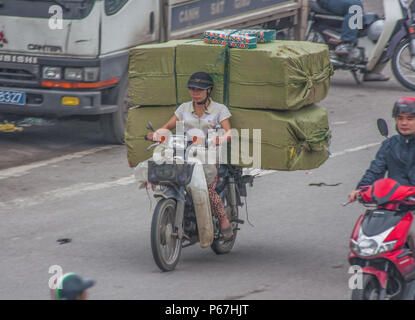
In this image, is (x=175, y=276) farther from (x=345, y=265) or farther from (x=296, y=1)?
(x=296, y=1)

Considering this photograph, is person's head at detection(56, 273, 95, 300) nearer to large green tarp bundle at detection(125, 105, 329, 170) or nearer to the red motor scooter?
the red motor scooter

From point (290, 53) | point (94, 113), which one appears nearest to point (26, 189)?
point (94, 113)

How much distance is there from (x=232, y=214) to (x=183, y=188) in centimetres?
79

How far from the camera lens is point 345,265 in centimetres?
729

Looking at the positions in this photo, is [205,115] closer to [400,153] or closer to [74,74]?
[400,153]

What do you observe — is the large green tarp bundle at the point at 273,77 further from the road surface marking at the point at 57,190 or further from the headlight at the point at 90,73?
the headlight at the point at 90,73

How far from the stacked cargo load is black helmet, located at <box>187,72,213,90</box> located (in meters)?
0.23

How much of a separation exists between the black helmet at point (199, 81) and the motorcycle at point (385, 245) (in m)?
1.74

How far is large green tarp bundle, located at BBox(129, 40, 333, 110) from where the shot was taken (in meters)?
7.12

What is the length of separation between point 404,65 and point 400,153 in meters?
9.37

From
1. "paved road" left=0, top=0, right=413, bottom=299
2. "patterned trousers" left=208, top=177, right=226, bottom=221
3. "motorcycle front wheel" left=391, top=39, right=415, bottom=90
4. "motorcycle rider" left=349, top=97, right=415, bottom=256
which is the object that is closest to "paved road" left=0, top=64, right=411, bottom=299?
"paved road" left=0, top=0, right=413, bottom=299

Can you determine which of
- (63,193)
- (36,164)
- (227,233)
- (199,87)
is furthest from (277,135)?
(36,164)

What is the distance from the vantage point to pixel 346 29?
1533 centimetres
